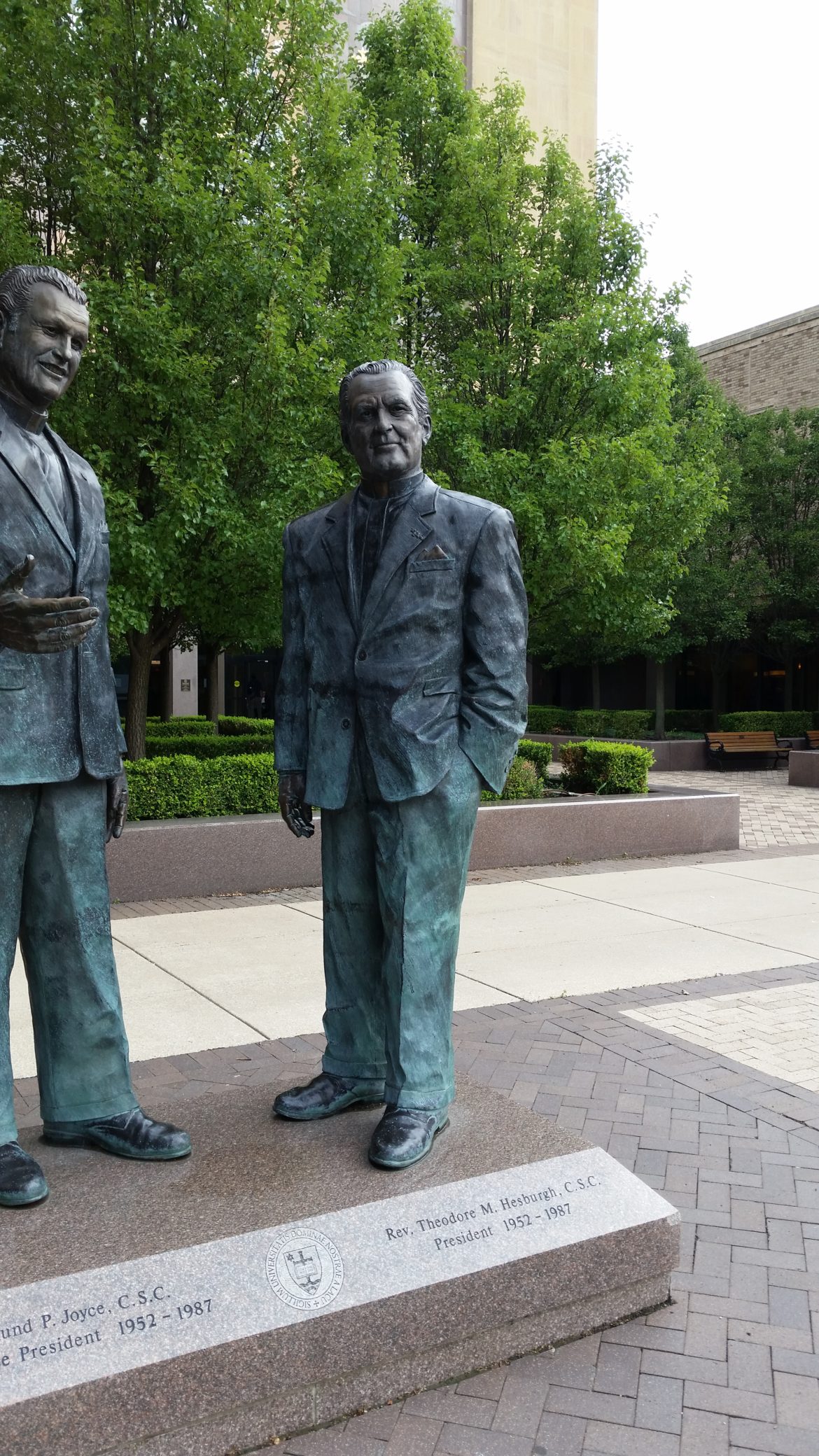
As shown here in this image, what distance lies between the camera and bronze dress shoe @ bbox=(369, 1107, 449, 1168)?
10.2 ft

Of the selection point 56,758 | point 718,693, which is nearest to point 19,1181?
point 56,758

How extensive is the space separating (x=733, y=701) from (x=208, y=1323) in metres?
29.9

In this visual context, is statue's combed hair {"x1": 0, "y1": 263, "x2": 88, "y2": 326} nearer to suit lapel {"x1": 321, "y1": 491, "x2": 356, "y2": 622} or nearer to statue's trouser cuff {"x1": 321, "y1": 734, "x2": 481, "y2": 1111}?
suit lapel {"x1": 321, "y1": 491, "x2": 356, "y2": 622}

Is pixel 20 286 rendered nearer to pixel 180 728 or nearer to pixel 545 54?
pixel 180 728

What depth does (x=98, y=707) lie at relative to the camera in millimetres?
3135

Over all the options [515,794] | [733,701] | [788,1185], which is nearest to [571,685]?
[733,701]

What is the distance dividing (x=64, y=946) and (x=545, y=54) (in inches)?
1366

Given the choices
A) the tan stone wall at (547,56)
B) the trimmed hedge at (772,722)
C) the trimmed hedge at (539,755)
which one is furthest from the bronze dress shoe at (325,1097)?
the tan stone wall at (547,56)

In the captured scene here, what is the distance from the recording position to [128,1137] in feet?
10.5

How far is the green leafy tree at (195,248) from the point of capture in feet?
28.6

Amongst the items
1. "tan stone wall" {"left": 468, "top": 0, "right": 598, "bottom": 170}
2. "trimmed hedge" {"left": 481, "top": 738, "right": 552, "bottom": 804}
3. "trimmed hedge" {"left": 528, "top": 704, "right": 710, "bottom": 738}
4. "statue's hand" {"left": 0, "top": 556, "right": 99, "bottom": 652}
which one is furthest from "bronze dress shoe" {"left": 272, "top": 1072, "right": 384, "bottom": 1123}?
"tan stone wall" {"left": 468, "top": 0, "right": 598, "bottom": 170}

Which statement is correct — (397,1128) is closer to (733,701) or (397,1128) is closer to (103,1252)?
(103,1252)

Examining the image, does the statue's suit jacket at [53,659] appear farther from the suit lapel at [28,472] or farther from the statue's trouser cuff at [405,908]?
the statue's trouser cuff at [405,908]

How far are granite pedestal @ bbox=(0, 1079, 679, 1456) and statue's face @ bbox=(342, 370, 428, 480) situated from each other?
197 cm
